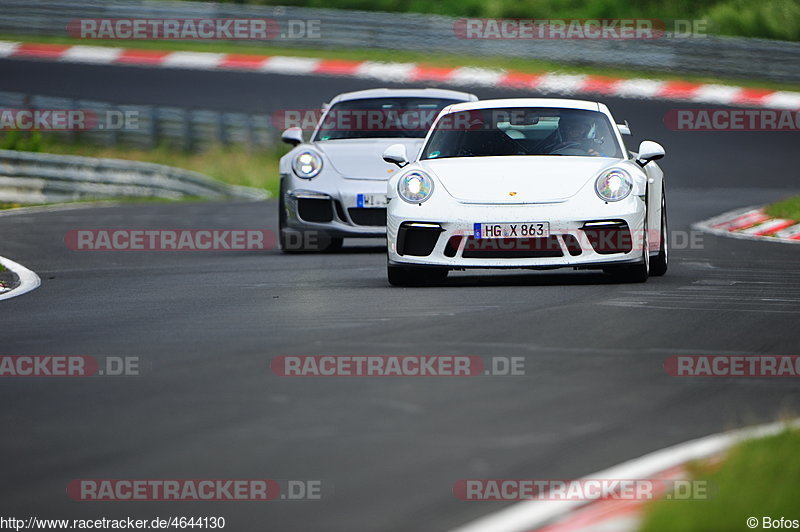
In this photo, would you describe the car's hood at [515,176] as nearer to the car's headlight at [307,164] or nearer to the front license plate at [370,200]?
the front license plate at [370,200]

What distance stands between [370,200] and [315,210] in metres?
0.49

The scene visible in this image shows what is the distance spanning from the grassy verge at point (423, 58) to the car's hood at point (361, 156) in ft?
51.8

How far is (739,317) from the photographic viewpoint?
8.94 m

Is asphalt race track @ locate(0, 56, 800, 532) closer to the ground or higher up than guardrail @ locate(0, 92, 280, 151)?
higher up

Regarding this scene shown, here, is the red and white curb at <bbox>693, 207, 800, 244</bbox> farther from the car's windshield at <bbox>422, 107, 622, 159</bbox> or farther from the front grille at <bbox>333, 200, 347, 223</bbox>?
the car's windshield at <bbox>422, 107, 622, 159</bbox>

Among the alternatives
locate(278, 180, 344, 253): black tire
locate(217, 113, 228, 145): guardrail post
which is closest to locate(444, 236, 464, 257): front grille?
locate(278, 180, 344, 253): black tire
